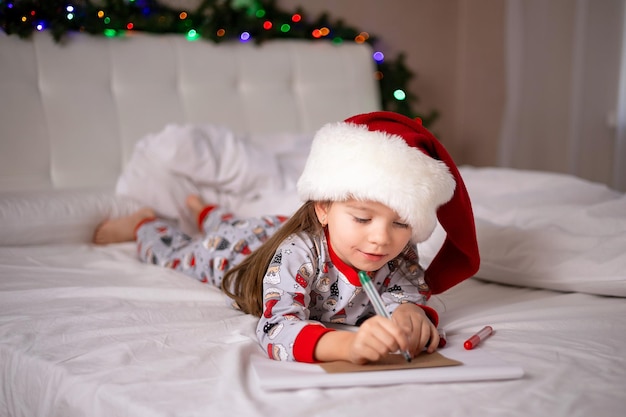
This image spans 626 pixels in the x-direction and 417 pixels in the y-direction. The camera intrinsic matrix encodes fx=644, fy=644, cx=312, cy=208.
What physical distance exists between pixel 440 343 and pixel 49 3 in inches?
73.3

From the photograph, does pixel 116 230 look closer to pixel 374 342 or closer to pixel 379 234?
pixel 379 234

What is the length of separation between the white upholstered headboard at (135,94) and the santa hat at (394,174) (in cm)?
135

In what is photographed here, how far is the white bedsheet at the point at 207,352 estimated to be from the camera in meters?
0.83

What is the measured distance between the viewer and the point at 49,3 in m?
2.22

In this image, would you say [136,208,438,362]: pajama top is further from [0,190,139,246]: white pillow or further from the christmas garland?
the christmas garland

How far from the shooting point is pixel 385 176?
1030 mm

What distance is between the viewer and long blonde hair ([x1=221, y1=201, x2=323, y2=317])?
120cm

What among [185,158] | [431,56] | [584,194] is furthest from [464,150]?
[185,158]

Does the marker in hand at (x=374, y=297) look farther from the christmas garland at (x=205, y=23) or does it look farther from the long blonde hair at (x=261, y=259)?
the christmas garland at (x=205, y=23)

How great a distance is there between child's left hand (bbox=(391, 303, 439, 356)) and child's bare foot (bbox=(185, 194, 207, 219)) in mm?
1108

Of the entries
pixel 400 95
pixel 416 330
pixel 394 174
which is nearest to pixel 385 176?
pixel 394 174

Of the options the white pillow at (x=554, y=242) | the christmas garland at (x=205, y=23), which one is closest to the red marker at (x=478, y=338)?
the white pillow at (x=554, y=242)

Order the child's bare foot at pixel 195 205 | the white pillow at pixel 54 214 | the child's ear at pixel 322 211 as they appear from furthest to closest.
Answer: the child's bare foot at pixel 195 205 < the white pillow at pixel 54 214 < the child's ear at pixel 322 211

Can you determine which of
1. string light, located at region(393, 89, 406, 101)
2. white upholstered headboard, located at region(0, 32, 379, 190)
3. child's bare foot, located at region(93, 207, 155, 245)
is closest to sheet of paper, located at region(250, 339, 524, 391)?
child's bare foot, located at region(93, 207, 155, 245)
